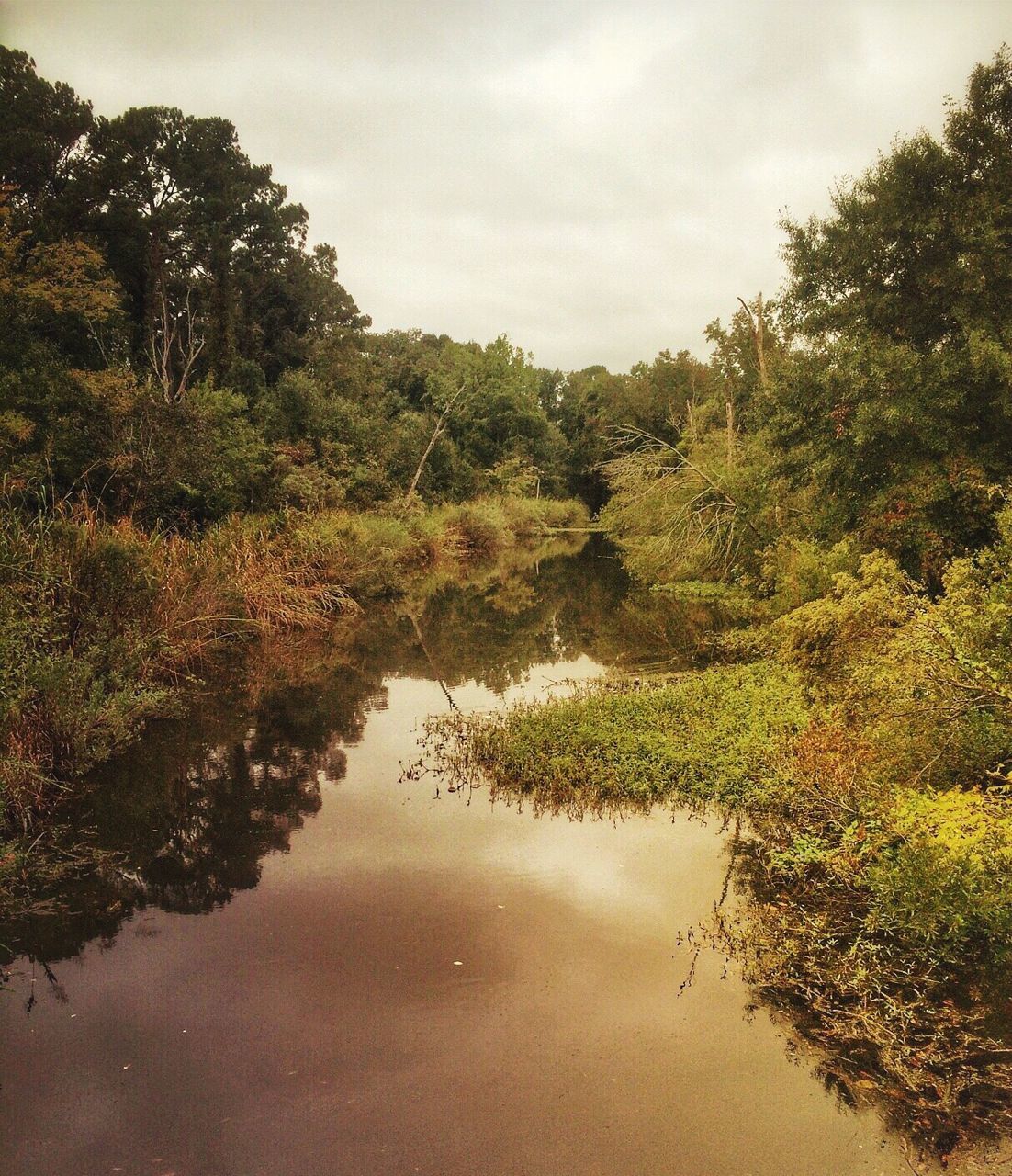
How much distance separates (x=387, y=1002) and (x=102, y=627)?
6.89m

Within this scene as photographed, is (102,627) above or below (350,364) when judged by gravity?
below

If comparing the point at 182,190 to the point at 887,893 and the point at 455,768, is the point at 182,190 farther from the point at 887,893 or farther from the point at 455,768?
the point at 887,893

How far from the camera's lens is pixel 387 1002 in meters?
5.12

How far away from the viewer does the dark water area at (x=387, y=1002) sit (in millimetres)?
3992

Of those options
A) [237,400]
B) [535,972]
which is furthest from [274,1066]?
[237,400]

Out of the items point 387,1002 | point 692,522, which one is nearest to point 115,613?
point 387,1002

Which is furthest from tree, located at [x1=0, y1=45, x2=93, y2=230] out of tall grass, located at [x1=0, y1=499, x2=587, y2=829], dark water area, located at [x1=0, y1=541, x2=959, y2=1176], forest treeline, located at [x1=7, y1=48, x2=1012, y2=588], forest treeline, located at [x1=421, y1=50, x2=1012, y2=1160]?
dark water area, located at [x1=0, y1=541, x2=959, y2=1176]

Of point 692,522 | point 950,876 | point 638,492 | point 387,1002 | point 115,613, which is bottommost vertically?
point 387,1002

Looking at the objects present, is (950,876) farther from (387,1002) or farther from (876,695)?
(387,1002)

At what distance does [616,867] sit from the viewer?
6.82m

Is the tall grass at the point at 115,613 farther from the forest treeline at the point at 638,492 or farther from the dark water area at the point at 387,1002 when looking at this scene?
the dark water area at the point at 387,1002

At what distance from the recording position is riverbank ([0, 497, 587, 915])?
7.22m

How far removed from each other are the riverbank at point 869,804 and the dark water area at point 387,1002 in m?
0.39

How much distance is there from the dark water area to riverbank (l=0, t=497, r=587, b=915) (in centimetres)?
59
